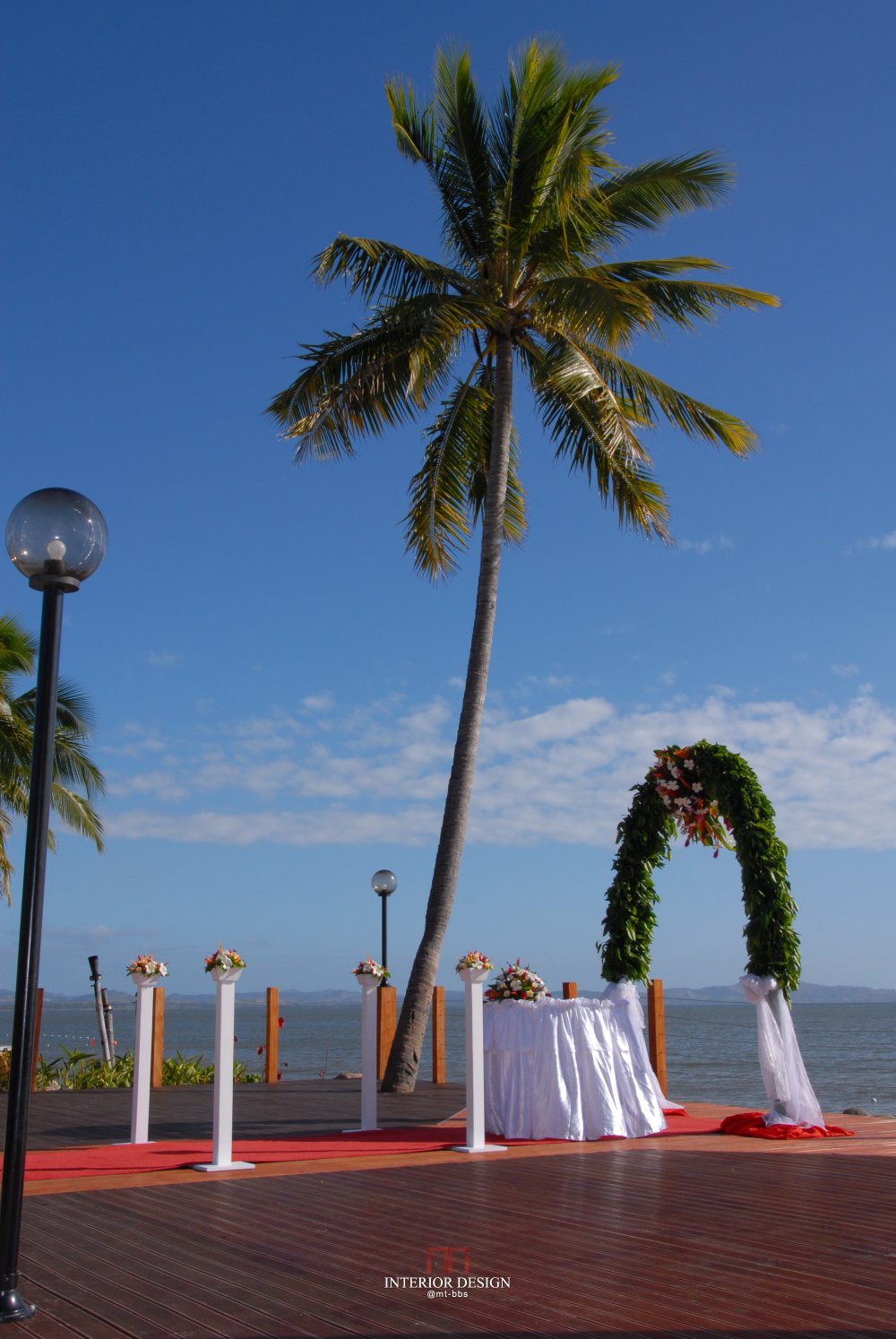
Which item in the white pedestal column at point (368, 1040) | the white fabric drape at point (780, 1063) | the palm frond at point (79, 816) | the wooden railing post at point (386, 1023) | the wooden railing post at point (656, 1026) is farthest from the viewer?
the palm frond at point (79, 816)

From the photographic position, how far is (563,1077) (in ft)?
31.3

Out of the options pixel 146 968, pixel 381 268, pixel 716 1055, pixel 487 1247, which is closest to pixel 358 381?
pixel 381 268

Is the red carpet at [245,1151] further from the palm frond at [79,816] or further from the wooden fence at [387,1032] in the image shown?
the palm frond at [79,816]

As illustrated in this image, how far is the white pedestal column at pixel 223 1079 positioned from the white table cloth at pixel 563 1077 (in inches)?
96.1

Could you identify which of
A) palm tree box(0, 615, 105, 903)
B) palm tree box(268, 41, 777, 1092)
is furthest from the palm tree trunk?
palm tree box(0, 615, 105, 903)

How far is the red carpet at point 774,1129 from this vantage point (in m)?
9.60

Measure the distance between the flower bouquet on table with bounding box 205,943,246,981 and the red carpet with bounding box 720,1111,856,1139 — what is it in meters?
4.43

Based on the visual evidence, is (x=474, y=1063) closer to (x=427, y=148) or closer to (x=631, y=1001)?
(x=631, y=1001)

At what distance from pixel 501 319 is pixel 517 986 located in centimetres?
839

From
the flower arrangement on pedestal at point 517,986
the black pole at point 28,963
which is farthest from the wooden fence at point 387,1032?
the black pole at point 28,963

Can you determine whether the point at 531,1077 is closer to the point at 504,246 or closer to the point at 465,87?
the point at 504,246

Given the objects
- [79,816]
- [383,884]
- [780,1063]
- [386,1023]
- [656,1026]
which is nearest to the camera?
[780,1063]

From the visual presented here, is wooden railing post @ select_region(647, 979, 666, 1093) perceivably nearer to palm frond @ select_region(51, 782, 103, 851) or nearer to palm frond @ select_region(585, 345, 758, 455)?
palm frond @ select_region(585, 345, 758, 455)

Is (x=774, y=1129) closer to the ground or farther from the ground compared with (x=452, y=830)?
closer to the ground
